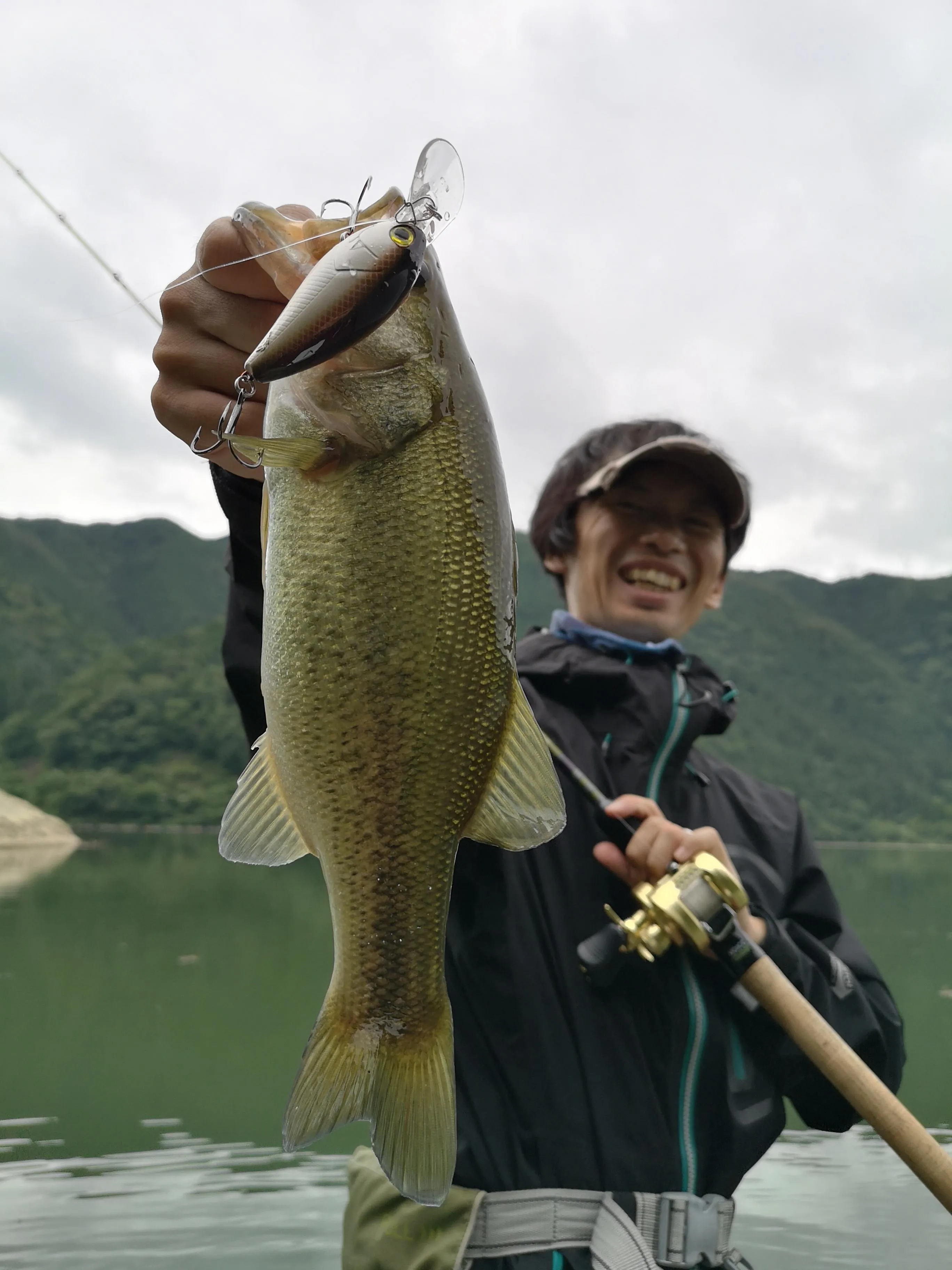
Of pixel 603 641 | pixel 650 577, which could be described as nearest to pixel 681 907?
pixel 603 641

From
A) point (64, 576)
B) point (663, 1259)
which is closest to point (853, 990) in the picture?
point (663, 1259)

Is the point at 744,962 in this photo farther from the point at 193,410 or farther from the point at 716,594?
the point at 193,410

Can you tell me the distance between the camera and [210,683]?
55188mm

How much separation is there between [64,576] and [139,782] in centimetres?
3516

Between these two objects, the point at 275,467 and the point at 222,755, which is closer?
the point at 275,467

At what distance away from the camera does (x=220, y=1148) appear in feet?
24.0

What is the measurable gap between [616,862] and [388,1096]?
3.57 feet

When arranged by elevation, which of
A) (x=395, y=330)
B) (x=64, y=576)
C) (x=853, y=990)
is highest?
(x=64, y=576)

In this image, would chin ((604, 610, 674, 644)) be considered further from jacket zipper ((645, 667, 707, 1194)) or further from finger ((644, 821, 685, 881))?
finger ((644, 821, 685, 881))

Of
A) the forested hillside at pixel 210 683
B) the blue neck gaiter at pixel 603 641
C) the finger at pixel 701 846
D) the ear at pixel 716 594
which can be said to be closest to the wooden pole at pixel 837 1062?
the finger at pixel 701 846

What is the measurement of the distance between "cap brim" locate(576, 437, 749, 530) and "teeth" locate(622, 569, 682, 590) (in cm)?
25

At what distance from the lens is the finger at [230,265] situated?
1421 mm

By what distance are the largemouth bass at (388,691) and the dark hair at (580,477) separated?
1682mm

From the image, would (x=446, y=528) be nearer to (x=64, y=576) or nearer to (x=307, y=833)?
(x=307, y=833)
